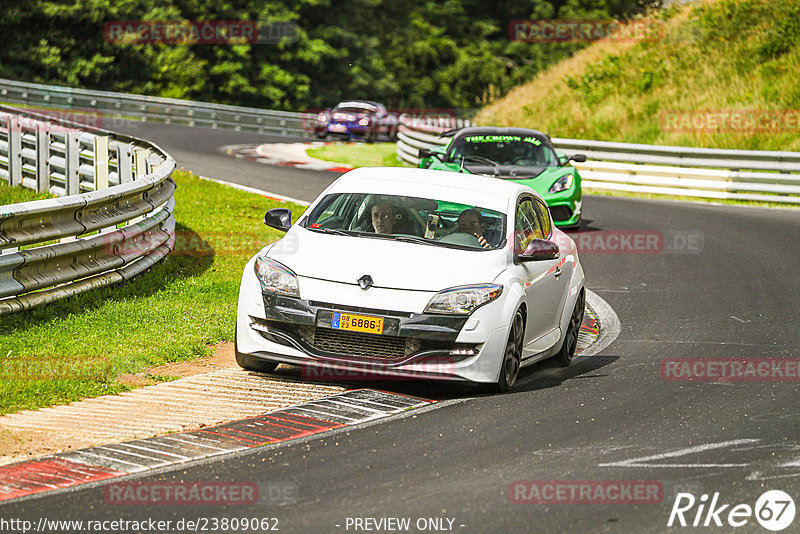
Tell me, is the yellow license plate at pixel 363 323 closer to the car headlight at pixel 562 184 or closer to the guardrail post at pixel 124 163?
the guardrail post at pixel 124 163

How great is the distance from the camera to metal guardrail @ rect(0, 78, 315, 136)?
1668 inches

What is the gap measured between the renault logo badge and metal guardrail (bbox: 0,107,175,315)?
292cm

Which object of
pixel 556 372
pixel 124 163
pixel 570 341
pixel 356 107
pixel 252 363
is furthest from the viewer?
pixel 356 107

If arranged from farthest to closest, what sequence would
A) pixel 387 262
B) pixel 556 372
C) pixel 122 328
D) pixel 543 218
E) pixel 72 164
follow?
pixel 72 164 < pixel 543 218 < pixel 122 328 < pixel 556 372 < pixel 387 262

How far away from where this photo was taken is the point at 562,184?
1761cm

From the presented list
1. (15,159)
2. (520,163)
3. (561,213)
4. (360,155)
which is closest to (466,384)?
(561,213)

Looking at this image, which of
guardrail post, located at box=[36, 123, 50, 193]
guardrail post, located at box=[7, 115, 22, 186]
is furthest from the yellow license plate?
guardrail post, located at box=[7, 115, 22, 186]

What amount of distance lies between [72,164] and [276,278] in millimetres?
9118

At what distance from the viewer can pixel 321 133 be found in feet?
136

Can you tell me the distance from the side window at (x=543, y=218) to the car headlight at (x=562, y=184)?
23.4 ft

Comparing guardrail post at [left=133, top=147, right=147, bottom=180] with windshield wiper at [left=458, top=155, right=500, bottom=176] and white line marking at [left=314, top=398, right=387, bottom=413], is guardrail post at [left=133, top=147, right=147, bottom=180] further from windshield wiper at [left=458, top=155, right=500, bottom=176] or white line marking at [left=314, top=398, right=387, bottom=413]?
white line marking at [left=314, top=398, right=387, bottom=413]

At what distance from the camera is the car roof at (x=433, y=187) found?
30.9 ft

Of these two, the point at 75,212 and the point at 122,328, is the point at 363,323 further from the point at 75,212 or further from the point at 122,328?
the point at 75,212

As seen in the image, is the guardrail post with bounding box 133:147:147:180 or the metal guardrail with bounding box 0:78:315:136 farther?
the metal guardrail with bounding box 0:78:315:136
